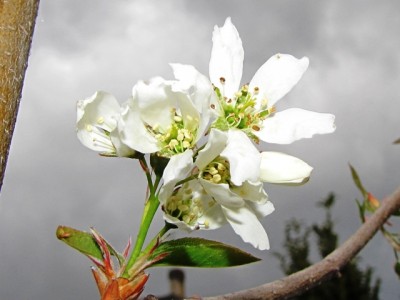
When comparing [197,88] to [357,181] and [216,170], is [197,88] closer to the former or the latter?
[216,170]

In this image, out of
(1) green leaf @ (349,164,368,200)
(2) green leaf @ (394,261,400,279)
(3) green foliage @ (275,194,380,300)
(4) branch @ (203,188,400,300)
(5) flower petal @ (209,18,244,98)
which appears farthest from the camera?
(3) green foliage @ (275,194,380,300)

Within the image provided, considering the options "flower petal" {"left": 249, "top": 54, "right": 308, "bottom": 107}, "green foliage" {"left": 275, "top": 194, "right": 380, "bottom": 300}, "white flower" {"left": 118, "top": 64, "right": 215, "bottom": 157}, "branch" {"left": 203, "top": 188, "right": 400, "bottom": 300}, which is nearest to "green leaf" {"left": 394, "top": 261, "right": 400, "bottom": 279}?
"branch" {"left": 203, "top": 188, "right": 400, "bottom": 300}

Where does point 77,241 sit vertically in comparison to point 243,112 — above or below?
below

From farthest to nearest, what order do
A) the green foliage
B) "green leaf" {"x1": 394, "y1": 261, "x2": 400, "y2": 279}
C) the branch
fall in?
the green foliage < "green leaf" {"x1": 394, "y1": 261, "x2": 400, "y2": 279} < the branch

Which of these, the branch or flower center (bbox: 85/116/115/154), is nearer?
flower center (bbox: 85/116/115/154)

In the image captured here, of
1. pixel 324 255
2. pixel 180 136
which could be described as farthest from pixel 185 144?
pixel 324 255

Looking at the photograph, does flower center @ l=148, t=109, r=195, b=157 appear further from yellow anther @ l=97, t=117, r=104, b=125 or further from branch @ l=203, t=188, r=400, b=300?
branch @ l=203, t=188, r=400, b=300

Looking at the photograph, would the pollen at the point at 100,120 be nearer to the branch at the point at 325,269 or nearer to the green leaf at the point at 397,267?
the branch at the point at 325,269
